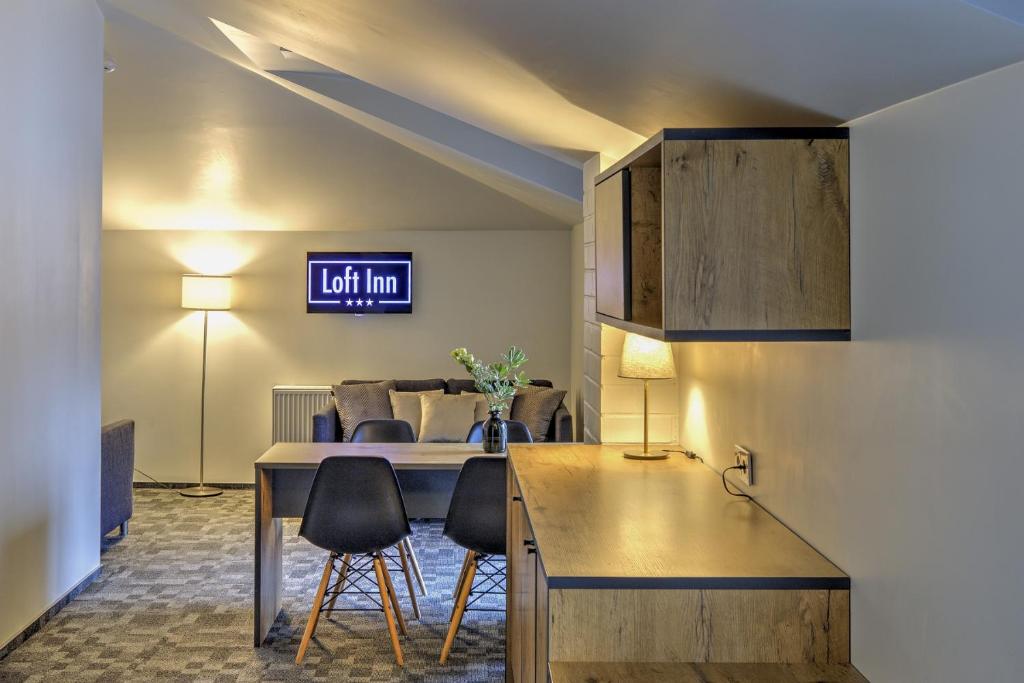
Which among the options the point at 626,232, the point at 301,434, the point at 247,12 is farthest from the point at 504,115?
the point at 301,434

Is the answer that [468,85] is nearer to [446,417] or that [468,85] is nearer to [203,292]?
[446,417]

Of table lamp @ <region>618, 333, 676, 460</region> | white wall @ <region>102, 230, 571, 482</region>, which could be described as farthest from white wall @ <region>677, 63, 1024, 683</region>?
white wall @ <region>102, 230, 571, 482</region>

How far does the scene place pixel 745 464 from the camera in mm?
2996

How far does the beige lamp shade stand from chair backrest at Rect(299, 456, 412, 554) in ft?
13.5

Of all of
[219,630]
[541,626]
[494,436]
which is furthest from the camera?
[494,436]

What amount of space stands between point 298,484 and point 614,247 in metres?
2.31

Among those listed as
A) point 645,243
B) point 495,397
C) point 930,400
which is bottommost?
point 495,397

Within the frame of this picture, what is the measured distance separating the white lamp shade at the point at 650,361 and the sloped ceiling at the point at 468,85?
75 cm

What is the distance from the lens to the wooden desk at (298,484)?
4734 millimetres

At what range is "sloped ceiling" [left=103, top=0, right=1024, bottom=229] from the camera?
67.5 inches

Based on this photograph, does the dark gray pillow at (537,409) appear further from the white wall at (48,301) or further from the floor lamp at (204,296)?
the white wall at (48,301)

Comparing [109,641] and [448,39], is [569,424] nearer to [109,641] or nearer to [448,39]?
[109,641]

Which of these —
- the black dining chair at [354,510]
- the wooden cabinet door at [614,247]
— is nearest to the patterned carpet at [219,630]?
the black dining chair at [354,510]

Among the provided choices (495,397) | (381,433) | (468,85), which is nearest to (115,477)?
(381,433)
